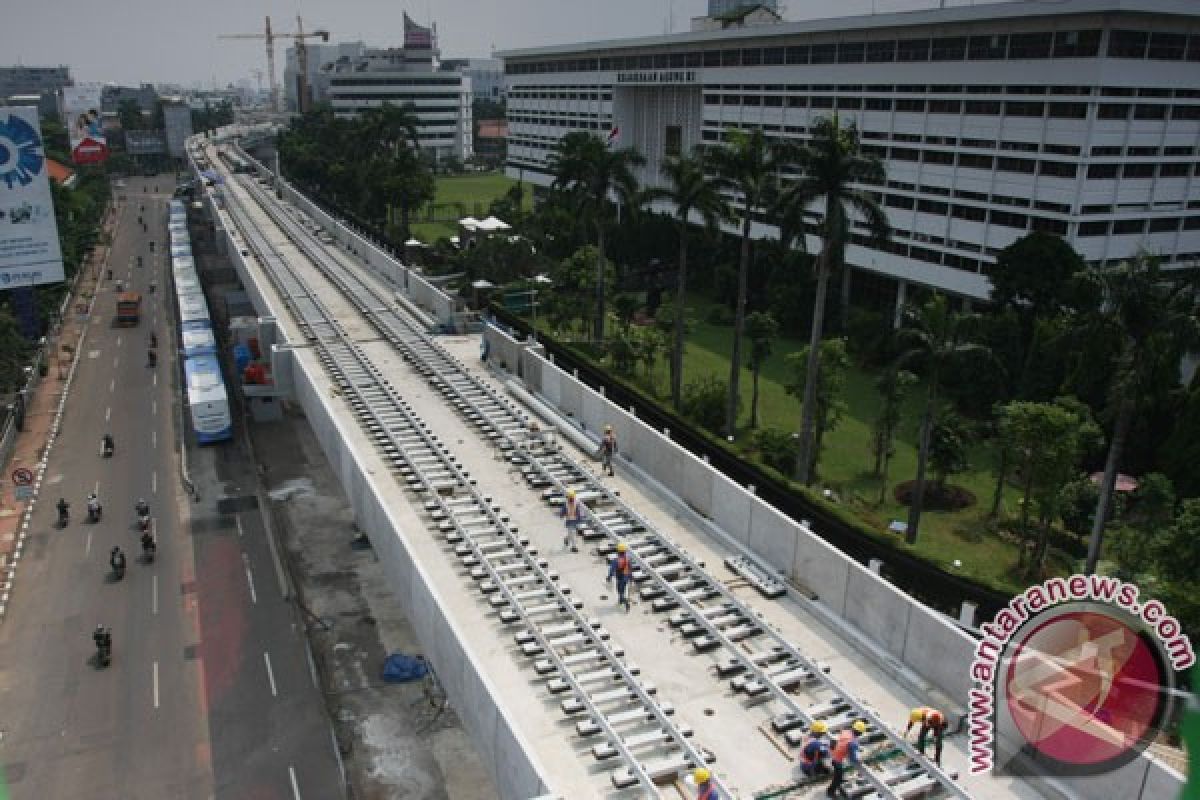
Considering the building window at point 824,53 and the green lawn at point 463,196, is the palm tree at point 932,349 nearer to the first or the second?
the building window at point 824,53

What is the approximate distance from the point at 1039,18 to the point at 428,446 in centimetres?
3681

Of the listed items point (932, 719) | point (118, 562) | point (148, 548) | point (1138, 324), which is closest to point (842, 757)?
point (932, 719)

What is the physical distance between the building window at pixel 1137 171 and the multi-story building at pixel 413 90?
13140 centimetres

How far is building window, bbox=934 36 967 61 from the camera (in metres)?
50.4

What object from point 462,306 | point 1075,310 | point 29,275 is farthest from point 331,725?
point 29,275

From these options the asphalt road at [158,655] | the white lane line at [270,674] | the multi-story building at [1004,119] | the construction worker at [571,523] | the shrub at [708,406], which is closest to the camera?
the asphalt road at [158,655]

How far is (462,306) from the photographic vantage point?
155 feet

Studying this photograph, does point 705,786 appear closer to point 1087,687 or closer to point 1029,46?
point 1087,687

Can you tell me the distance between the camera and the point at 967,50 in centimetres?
5009

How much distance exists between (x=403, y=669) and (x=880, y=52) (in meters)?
46.3

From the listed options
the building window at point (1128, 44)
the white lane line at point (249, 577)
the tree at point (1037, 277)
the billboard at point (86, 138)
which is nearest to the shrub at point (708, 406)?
the tree at point (1037, 277)

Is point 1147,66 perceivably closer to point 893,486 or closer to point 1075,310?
point 1075,310

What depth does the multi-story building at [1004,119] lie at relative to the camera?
45.1 meters

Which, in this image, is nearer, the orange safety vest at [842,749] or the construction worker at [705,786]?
the construction worker at [705,786]
